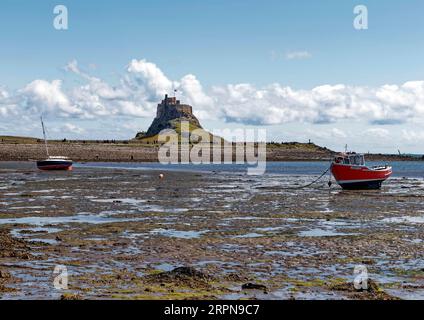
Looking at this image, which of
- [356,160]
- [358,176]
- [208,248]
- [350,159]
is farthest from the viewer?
[356,160]

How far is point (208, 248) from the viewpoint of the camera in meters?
20.0

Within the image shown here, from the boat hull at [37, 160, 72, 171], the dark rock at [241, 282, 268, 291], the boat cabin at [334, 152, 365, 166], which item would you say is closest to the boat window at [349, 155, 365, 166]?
the boat cabin at [334, 152, 365, 166]

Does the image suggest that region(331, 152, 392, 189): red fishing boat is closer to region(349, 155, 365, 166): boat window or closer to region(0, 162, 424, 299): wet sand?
region(349, 155, 365, 166): boat window

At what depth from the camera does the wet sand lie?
14.0m

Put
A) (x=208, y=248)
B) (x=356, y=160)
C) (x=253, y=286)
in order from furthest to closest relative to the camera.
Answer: (x=356, y=160), (x=208, y=248), (x=253, y=286)

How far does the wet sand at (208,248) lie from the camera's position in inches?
550

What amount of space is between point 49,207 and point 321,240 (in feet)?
56.9

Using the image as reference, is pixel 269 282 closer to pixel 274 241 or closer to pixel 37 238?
pixel 274 241

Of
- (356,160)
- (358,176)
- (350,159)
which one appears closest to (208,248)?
(358,176)

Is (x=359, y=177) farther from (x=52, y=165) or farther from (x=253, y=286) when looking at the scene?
(x=52, y=165)

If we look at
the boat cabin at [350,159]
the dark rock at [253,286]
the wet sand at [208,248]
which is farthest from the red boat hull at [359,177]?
the dark rock at [253,286]

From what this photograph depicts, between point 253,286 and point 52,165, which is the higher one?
point 52,165
